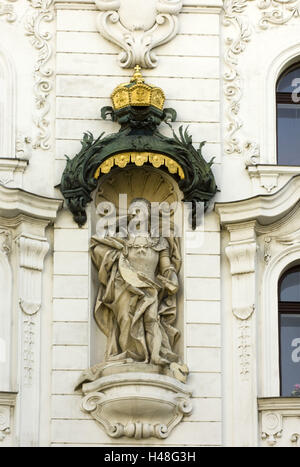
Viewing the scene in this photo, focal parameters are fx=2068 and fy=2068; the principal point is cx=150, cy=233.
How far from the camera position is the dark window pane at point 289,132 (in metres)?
20.8

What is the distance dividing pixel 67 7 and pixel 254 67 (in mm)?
1982

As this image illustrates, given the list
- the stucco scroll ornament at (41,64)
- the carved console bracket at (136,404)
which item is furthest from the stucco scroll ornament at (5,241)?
the carved console bracket at (136,404)

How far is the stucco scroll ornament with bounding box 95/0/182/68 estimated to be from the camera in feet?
67.8

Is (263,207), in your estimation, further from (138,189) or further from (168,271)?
(138,189)

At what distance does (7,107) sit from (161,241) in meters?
2.06

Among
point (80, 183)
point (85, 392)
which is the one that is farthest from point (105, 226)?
point (85, 392)

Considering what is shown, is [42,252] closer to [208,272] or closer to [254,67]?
[208,272]

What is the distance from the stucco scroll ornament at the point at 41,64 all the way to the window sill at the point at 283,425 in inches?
137

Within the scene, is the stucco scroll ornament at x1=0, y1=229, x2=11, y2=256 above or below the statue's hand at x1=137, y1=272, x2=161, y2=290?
above

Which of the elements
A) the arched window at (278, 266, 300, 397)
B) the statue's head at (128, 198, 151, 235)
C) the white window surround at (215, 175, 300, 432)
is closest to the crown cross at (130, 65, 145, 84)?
the statue's head at (128, 198, 151, 235)

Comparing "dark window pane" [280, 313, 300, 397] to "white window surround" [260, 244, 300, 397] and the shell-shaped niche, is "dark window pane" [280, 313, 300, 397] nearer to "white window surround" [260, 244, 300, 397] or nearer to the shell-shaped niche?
"white window surround" [260, 244, 300, 397]

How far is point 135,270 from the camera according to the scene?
19969 mm

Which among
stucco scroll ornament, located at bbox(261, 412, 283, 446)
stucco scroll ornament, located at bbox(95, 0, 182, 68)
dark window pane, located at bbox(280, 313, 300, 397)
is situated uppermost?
stucco scroll ornament, located at bbox(95, 0, 182, 68)

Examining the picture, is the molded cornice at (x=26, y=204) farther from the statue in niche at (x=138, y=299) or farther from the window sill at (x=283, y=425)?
the window sill at (x=283, y=425)
